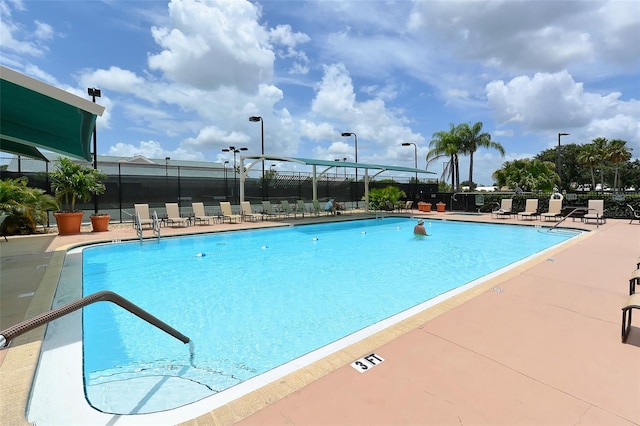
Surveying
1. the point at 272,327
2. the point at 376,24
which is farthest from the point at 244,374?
the point at 376,24

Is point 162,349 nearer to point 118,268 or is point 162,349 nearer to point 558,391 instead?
point 558,391

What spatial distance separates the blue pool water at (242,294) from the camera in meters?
3.33

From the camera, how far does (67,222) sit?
35.6ft

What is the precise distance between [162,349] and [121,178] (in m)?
13.8

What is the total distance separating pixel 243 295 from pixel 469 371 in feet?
13.2

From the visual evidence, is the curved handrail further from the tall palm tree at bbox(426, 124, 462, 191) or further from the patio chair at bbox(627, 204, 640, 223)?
the tall palm tree at bbox(426, 124, 462, 191)

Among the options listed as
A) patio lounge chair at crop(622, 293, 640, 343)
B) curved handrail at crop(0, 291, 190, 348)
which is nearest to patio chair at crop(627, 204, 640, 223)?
patio lounge chair at crop(622, 293, 640, 343)

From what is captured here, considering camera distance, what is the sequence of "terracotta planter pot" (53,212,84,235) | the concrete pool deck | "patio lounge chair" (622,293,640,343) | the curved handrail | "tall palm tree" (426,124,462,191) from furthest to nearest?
1. "tall palm tree" (426,124,462,191)
2. "terracotta planter pot" (53,212,84,235)
3. "patio lounge chair" (622,293,640,343)
4. the concrete pool deck
5. the curved handrail

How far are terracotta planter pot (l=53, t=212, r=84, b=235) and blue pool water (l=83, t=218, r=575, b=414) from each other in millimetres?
2739

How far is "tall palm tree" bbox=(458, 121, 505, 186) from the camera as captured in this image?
24.3 meters

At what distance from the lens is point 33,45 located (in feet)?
22.8

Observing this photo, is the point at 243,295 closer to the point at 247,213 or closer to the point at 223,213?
the point at 223,213

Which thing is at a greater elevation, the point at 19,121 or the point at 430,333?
the point at 19,121

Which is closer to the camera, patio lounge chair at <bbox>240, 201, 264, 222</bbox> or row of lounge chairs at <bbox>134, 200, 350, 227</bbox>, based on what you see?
row of lounge chairs at <bbox>134, 200, 350, 227</bbox>
